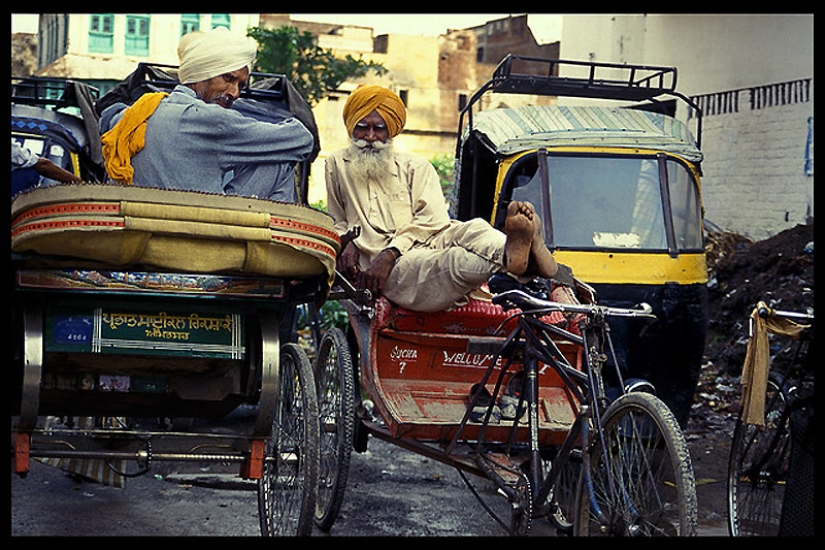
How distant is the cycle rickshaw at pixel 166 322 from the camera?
4195 mm

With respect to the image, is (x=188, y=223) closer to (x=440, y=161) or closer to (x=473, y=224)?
(x=473, y=224)

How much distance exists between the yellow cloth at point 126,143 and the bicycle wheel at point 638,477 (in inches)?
90.6

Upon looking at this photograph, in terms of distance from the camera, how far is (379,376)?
614 centimetres

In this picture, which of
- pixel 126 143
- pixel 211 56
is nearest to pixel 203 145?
pixel 126 143

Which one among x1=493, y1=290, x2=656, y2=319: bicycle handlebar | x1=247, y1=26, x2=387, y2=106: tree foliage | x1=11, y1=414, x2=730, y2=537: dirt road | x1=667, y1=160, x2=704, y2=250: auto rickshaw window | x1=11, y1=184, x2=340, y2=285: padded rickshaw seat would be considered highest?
x1=247, y1=26, x2=387, y2=106: tree foliage

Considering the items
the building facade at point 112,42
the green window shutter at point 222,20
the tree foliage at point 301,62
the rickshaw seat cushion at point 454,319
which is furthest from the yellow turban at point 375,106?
the green window shutter at point 222,20

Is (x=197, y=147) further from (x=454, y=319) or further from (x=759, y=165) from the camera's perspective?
(x=759, y=165)

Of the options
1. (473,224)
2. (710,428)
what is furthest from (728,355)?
(473,224)

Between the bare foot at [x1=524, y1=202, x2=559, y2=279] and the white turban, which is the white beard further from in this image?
the bare foot at [x1=524, y1=202, x2=559, y2=279]

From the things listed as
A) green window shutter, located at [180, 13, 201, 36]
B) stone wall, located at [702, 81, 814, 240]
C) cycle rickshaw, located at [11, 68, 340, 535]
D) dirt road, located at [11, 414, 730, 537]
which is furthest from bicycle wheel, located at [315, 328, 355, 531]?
green window shutter, located at [180, 13, 201, 36]

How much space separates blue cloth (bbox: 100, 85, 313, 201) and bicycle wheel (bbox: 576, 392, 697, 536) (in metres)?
1.80

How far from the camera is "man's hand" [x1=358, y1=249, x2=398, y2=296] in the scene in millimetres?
6051

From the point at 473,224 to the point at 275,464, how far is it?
1.55 metres

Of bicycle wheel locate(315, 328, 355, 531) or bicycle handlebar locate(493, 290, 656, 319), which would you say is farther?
bicycle wheel locate(315, 328, 355, 531)
